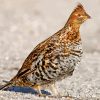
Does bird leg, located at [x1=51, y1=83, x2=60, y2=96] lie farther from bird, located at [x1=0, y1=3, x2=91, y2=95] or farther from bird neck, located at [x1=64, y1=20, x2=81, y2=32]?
bird neck, located at [x1=64, y1=20, x2=81, y2=32]

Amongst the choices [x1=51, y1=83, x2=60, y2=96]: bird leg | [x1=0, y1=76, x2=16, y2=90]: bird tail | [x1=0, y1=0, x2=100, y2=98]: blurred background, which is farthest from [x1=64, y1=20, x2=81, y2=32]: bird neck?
[x1=0, y1=0, x2=100, y2=98]: blurred background

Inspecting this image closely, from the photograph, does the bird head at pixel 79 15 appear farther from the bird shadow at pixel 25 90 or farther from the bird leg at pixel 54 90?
the bird shadow at pixel 25 90

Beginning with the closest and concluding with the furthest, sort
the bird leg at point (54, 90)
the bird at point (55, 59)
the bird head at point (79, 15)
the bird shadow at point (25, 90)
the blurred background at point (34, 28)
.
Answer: the bird at point (55, 59) < the bird head at point (79, 15) < the bird leg at point (54, 90) < the bird shadow at point (25, 90) < the blurred background at point (34, 28)

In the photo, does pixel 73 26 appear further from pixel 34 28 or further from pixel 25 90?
pixel 34 28

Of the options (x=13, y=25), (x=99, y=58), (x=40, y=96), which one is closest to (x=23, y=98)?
(x=40, y=96)

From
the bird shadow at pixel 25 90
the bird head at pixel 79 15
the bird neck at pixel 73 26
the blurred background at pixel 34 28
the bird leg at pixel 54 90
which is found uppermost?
the blurred background at pixel 34 28

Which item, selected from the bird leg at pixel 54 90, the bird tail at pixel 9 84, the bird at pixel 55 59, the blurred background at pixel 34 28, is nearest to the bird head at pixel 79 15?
the bird at pixel 55 59
